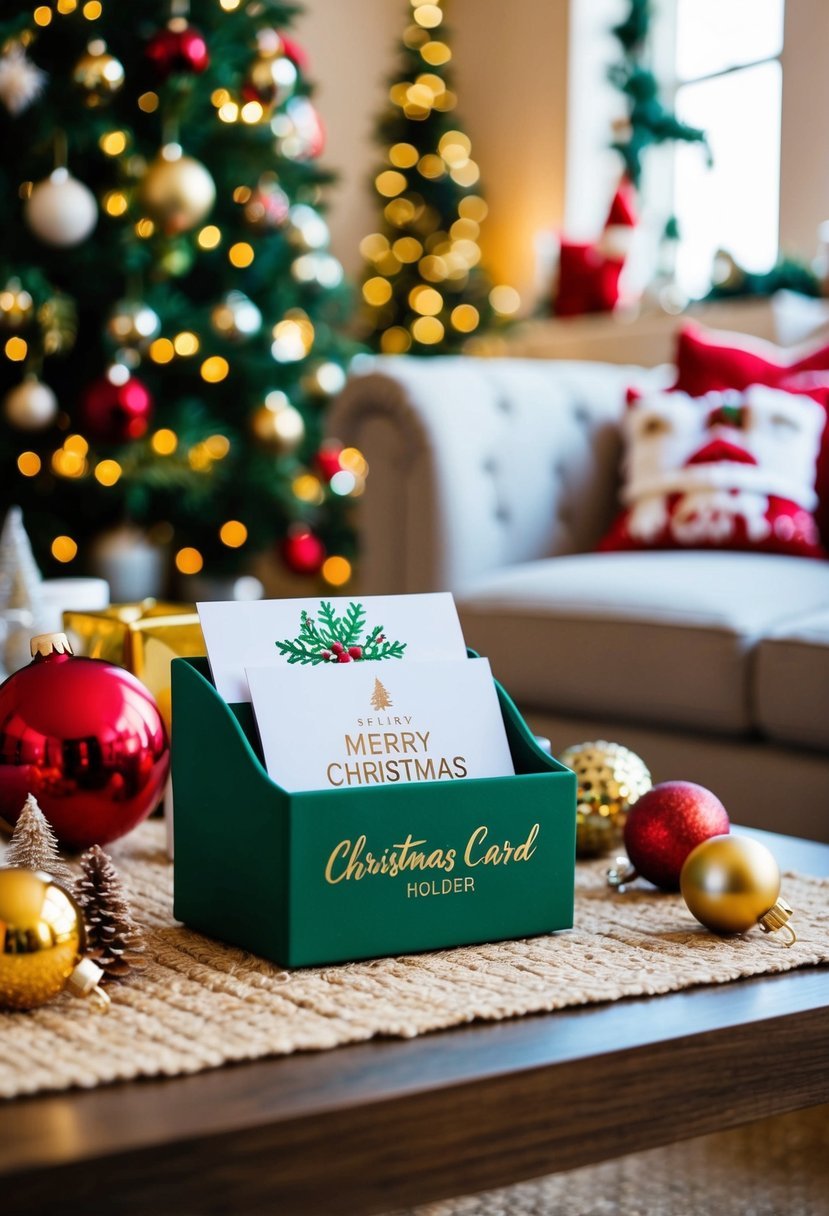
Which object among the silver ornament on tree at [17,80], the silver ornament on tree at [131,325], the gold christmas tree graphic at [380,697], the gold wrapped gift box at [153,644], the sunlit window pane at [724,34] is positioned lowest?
the gold wrapped gift box at [153,644]

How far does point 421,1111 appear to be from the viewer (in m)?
0.49

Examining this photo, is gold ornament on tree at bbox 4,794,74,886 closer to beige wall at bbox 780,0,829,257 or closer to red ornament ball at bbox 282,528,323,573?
red ornament ball at bbox 282,528,323,573

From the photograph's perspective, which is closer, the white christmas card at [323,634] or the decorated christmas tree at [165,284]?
the white christmas card at [323,634]

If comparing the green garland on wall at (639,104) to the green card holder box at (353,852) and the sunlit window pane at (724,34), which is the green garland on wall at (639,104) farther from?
the green card holder box at (353,852)

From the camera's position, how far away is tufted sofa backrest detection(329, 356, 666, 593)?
6.63 ft

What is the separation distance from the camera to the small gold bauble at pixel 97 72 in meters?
2.76

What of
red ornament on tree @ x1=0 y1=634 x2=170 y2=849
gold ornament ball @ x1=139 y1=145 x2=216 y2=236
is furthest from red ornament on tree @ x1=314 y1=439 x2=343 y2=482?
red ornament on tree @ x1=0 y1=634 x2=170 y2=849

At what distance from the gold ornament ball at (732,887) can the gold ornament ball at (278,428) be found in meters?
2.49

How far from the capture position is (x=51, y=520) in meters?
2.95

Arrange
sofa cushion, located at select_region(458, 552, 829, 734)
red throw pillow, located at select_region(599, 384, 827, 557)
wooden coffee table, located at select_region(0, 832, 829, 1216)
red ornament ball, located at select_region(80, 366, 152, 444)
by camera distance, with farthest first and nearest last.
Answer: red ornament ball, located at select_region(80, 366, 152, 444) < red throw pillow, located at select_region(599, 384, 827, 557) < sofa cushion, located at select_region(458, 552, 829, 734) < wooden coffee table, located at select_region(0, 832, 829, 1216)

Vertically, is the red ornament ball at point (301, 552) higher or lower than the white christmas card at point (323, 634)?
lower

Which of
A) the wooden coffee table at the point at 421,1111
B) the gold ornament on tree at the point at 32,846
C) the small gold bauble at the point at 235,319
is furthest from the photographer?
the small gold bauble at the point at 235,319

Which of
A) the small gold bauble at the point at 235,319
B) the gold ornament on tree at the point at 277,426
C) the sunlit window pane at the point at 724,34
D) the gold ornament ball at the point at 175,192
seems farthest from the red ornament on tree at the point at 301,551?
the sunlit window pane at the point at 724,34

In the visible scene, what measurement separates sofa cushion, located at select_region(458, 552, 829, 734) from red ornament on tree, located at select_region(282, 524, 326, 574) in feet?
4.87
